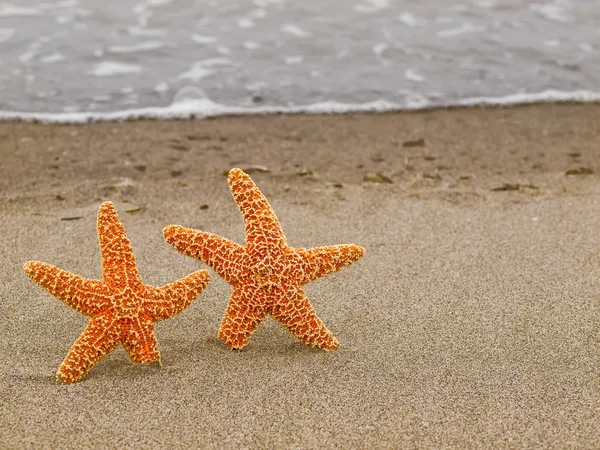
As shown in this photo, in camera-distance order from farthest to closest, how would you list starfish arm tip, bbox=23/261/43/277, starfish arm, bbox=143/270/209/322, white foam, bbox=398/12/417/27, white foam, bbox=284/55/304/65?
white foam, bbox=398/12/417/27 → white foam, bbox=284/55/304/65 → starfish arm, bbox=143/270/209/322 → starfish arm tip, bbox=23/261/43/277

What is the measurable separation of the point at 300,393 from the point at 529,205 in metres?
2.68

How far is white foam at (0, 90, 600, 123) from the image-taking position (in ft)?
23.5

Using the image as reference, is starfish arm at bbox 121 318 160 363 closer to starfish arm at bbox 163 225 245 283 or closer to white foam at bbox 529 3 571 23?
starfish arm at bbox 163 225 245 283

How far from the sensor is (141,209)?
17.0 ft

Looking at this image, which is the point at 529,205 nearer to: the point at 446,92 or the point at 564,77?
the point at 446,92

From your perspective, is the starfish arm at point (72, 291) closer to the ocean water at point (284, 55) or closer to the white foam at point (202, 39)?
the ocean water at point (284, 55)

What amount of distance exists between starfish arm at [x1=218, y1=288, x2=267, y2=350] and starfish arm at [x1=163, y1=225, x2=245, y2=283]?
0.30ft

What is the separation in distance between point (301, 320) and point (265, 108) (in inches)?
173

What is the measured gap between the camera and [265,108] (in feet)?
24.6

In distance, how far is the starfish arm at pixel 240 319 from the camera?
3.37 meters

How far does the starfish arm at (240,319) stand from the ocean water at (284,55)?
4.22 metres

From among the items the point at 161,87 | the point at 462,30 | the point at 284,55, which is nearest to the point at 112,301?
the point at 161,87

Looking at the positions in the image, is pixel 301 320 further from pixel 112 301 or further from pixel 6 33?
pixel 6 33

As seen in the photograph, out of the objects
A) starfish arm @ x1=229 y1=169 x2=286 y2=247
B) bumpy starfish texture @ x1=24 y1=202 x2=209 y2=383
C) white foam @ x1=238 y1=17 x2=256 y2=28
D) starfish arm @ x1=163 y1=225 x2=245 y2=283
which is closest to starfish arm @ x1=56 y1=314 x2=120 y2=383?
bumpy starfish texture @ x1=24 y1=202 x2=209 y2=383
